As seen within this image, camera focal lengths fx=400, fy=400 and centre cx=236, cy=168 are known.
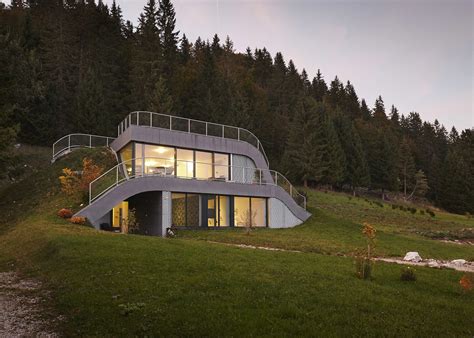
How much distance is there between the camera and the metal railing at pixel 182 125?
2792cm

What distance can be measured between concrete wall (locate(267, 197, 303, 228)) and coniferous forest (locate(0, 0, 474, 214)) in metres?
23.3

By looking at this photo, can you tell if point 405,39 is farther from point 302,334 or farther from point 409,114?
point 409,114

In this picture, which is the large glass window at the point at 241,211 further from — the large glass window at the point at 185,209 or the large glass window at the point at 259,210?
the large glass window at the point at 185,209

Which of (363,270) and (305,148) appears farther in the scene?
(305,148)

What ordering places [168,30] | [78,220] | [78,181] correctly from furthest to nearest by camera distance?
[168,30]
[78,181]
[78,220]

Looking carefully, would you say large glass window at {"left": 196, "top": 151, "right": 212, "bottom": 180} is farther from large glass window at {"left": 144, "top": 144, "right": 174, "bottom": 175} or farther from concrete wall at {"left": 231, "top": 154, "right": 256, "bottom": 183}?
large glass window at {"left": 144, "top": 144, "right": 174, "bottom": 175}

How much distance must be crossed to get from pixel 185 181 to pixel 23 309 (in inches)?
719

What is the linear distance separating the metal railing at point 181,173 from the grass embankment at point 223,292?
7.76 meters

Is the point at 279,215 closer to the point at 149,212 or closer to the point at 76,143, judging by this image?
the point at 149,212

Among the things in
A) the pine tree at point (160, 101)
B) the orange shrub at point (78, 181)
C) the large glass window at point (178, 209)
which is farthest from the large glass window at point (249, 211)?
the pine tree at point (160, 101)

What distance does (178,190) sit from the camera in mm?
26062

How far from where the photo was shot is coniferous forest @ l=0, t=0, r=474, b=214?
45656mm

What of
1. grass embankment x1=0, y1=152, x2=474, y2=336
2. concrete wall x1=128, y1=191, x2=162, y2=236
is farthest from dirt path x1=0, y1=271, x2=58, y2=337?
concrete wall x1=128, y1=191, x2=162, y2=236

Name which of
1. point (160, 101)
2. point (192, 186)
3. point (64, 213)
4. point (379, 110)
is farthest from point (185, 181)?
point (379, 110)
